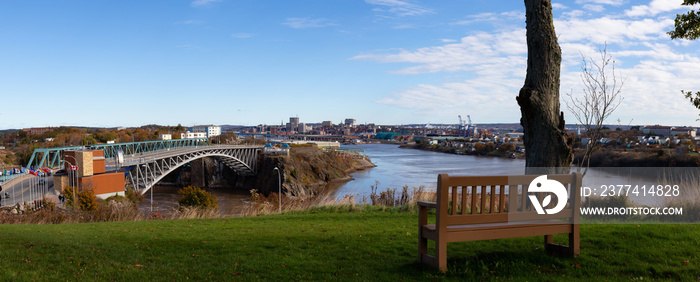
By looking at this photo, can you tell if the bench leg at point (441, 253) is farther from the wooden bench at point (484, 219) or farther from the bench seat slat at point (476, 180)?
the bench seat slat at point (476, 180)

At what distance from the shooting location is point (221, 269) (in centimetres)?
378

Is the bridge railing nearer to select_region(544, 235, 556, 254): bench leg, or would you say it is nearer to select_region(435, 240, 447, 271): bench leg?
select_region(435, 240, 447, 271): bench leg

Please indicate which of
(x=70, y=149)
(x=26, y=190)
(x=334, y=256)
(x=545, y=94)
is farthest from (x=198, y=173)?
(x=545, y=94)

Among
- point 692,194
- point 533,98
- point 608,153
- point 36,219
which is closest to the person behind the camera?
point 533,98

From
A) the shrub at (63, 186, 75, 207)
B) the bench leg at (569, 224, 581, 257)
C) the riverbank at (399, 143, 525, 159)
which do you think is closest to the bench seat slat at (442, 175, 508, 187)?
the bench leg at (569, 224, 581, 257)

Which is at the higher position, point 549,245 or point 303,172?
point 549,245

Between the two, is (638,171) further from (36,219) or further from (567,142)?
(36,219)

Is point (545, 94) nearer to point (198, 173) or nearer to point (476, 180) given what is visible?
point (476, 180)

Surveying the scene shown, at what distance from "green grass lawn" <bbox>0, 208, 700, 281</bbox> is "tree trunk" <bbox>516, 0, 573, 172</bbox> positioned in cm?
98

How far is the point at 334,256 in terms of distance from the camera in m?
4.19

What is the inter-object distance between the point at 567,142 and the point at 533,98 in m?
0.66

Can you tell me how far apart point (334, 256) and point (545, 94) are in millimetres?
2930

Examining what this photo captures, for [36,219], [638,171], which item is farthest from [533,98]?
[638,171]

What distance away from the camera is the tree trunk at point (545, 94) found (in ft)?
15.6
